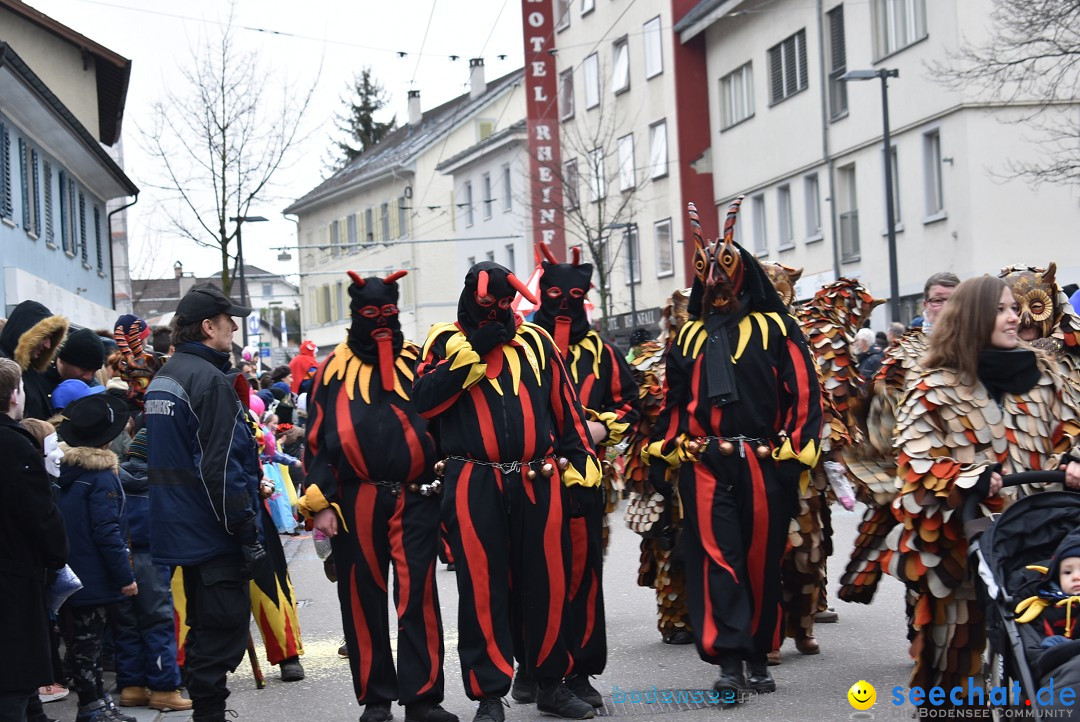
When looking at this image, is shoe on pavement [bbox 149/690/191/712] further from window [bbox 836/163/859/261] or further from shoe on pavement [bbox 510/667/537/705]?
window [bbox 836/163/859/261]

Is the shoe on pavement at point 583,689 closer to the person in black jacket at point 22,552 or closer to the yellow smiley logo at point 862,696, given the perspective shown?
the yellow smiley logo at point 862,696

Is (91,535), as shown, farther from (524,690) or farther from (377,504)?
(524,690)

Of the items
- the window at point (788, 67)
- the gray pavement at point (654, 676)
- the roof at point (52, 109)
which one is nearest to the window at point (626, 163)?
the window at point (788, 67)

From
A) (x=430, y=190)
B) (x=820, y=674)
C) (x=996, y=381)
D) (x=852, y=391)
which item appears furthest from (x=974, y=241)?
(x=430, y=190)

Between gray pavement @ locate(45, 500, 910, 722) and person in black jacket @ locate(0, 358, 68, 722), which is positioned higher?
person in black jacket @ locate(0, 358, 68, 722)

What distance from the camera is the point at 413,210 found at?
202ft

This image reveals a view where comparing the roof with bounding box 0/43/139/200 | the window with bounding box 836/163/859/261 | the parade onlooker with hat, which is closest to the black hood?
the parade onlooker with hat

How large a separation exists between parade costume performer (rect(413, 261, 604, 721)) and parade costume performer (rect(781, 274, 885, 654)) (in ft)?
5.33

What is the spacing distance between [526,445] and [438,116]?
211ft

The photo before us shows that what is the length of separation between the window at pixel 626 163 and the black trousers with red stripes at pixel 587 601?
32.8 metres

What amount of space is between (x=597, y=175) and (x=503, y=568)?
32.1 m

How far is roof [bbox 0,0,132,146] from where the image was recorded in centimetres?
2973

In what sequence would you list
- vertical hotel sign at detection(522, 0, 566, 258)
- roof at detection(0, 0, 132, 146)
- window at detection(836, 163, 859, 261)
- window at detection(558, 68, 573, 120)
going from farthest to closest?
window at detection(558, 68, 573, 120) < vertical hotel sign at detection(522, 0, 566, 258) < window at detection(836, 163, 859, 261) < roof at detection(0, 0, 132, 146)

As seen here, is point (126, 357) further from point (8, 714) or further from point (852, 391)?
point (852, 391)
